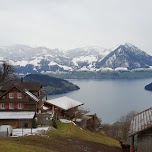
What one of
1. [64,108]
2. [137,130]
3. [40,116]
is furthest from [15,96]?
[137,130]

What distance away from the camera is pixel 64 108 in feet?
214

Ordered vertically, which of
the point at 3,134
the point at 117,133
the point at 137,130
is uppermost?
the point at 137,130

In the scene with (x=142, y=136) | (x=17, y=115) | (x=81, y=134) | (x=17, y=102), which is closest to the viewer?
(x=142, y=136)

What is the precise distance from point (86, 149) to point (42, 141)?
3894 mm

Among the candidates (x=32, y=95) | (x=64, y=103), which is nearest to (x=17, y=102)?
(x=32, y=95)

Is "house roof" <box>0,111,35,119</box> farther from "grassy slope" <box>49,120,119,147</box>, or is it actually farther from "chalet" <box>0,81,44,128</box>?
"grassy slope" <box>49,120,119,147</box>

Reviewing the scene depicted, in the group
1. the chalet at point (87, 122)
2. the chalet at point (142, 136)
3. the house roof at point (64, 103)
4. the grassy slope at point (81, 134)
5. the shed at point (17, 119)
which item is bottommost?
the chalet at point (87, 122)

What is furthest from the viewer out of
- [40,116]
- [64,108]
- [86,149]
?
[64,108]

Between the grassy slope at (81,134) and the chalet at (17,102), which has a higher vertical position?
the chalet at (17,102)

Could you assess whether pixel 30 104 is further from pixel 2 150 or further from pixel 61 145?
pixel 2 150

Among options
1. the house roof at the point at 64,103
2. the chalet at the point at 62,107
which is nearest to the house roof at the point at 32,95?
the chalet at the point at 62,107

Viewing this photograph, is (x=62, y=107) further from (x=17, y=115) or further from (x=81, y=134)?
(x=81, y=134)

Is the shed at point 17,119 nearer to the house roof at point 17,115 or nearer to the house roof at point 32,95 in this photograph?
the house roof at point 17,115

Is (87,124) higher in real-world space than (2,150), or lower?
lower
